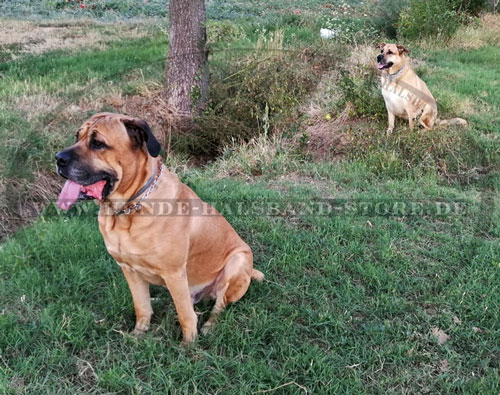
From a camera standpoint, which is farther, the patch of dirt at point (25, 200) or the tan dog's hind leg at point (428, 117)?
the tan dog's hind leg at point (428, 117)

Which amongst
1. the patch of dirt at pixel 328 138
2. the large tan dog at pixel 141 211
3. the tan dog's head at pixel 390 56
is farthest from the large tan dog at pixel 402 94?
the large tan dog at pixel 141 211

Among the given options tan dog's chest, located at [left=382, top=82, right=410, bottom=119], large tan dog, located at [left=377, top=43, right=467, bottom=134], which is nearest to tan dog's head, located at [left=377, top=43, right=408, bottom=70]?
large tan dog, located at [left=377, top=43, right=467, bottom=134]

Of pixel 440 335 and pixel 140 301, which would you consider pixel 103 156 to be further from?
pixel 440 335

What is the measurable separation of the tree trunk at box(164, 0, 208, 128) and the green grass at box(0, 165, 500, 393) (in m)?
3.19

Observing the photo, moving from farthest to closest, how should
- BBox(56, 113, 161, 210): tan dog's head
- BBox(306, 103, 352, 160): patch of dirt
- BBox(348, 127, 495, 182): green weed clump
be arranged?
1. BBox(306, 103, 352, 160): patch of dirt
2. BBox(348, 127, 495, 182): green weed clump
3. BBox(56, 113, 161, 210): tan dog's head

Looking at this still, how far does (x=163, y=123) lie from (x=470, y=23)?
440 inches

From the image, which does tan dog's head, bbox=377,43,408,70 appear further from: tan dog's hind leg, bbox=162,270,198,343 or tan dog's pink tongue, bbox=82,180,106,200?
tan dog's pink tongue, bbox=82,180,106,200

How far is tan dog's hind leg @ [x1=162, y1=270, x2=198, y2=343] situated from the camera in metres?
2.62

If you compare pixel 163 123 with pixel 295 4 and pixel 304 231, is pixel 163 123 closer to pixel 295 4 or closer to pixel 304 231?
pixel 304 231

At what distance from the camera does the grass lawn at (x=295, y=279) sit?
8.62 ft

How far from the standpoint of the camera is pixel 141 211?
254 cm

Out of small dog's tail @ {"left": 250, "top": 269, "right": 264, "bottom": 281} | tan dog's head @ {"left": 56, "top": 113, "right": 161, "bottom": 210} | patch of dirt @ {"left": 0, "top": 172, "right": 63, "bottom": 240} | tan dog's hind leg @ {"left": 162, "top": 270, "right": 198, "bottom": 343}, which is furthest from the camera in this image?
patch of dirt @ {"left": 0, "top": 172, "right": 63, "bottom": 240}

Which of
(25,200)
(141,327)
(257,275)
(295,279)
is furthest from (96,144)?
(25,200)

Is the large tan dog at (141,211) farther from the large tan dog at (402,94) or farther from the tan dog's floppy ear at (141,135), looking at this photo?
the large tan dog at (402,94)
